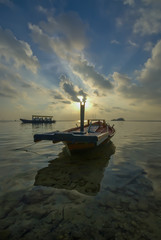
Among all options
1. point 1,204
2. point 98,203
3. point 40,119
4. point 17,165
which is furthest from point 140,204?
point 40,119

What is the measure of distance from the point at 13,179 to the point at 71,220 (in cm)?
318

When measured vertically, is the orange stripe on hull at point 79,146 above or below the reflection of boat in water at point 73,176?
above

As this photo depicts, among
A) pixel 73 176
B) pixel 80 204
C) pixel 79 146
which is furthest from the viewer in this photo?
pixel 79 146

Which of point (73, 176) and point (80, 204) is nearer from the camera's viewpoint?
point (80, 204)

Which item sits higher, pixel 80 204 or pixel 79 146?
pixel 79 146

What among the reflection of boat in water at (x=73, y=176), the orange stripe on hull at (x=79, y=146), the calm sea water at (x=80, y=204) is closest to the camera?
the calm sea water at (x=80, y=204)

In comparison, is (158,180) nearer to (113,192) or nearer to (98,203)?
(113,192)

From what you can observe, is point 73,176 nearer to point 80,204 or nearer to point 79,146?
point 80,204

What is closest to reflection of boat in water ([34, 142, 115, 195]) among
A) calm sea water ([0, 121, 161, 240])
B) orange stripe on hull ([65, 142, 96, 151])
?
calm sea water ([0, 121, 161, 240])

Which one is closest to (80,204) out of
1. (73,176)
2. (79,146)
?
(73,176)

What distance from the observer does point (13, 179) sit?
4824 mm

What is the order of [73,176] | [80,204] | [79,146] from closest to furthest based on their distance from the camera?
[80,204] < [73,176] < [79,146]

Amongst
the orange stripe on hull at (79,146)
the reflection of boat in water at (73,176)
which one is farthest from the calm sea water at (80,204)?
the orange stripe on hull at (79,146)

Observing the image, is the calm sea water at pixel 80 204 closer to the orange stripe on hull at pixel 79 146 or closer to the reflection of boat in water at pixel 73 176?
the reflection of boat in water at pixel 73 176
